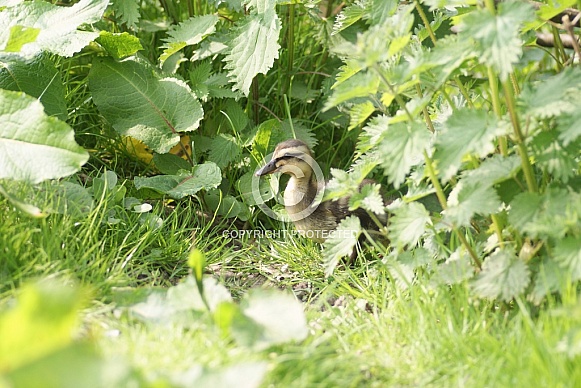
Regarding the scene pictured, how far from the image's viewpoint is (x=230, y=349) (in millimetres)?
2744

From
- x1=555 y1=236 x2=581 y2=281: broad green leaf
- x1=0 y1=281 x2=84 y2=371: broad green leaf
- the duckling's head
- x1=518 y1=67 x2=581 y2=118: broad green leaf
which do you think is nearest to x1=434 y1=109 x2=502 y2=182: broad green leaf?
x1=518 y1=67 x2=581 y2=118: broad green leaf

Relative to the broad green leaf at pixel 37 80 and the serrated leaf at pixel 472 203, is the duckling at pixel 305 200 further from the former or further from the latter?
the serrated leaf at pixel 472 203

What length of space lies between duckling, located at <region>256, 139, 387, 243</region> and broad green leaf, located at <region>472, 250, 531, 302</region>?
4.36 feet

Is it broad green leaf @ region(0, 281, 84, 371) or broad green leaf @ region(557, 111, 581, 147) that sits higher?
broad green leaf @ region(557, 111, 581, 147)

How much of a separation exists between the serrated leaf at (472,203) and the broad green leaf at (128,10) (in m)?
2.27

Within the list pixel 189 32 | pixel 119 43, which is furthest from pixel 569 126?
pixel 119 43

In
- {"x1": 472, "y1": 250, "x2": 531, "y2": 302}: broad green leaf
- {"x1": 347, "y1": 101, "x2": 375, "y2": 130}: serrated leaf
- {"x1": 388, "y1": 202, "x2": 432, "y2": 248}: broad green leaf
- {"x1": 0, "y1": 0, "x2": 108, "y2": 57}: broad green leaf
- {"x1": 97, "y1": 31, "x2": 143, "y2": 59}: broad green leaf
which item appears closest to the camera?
{"x1": 472, "y1": 250, "x2": 531, "y2": 302}: broad green leaf

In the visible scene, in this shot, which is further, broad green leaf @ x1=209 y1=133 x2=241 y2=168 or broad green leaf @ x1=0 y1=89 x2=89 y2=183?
broad green leaf @ x1=209 y1=133 x2=241 y2=168

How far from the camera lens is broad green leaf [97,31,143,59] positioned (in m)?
4.40

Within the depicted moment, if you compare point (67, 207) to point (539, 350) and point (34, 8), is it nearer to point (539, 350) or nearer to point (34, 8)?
point (34, 8)

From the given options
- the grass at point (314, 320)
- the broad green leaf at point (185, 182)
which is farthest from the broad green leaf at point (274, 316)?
the broad green leaf at point (185, 182)

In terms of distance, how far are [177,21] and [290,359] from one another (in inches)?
115

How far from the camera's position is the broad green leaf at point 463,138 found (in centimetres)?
287

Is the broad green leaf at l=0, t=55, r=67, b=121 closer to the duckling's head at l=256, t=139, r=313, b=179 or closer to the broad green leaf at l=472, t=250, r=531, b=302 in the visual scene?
the duckling's head at l=256, t=139, r=313, b=179
